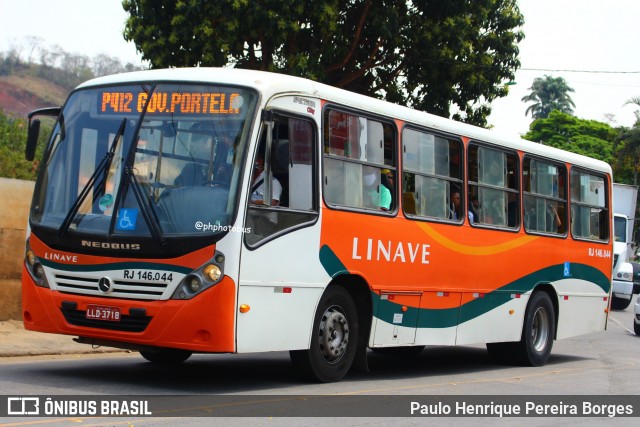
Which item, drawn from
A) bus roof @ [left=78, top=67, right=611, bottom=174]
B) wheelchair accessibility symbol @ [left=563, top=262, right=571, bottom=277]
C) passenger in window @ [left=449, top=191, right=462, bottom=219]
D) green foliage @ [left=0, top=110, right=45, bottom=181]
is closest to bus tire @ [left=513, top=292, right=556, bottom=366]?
wheelchair accessibility symbol @ [left=563, top=262, right=571, bottom=277]

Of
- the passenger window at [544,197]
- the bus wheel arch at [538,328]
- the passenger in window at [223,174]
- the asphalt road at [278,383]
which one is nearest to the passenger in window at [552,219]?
the passenger window at [544,197]

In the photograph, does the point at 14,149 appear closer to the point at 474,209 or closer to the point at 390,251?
the point at 474,209

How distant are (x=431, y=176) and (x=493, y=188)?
1.81m

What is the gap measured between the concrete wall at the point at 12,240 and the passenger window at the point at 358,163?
5.87m

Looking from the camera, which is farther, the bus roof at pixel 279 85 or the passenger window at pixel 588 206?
the passenger window at pixel 588 206

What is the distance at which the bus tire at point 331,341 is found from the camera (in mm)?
10828

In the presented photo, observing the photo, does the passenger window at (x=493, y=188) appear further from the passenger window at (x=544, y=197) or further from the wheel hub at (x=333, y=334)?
the wheel hub at (x=333, y=334)

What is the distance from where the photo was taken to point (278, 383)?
36.4 feet

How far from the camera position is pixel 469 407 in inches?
400

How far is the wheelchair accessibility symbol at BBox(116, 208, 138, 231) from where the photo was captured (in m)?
9.75

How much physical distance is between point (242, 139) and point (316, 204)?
1323mm
